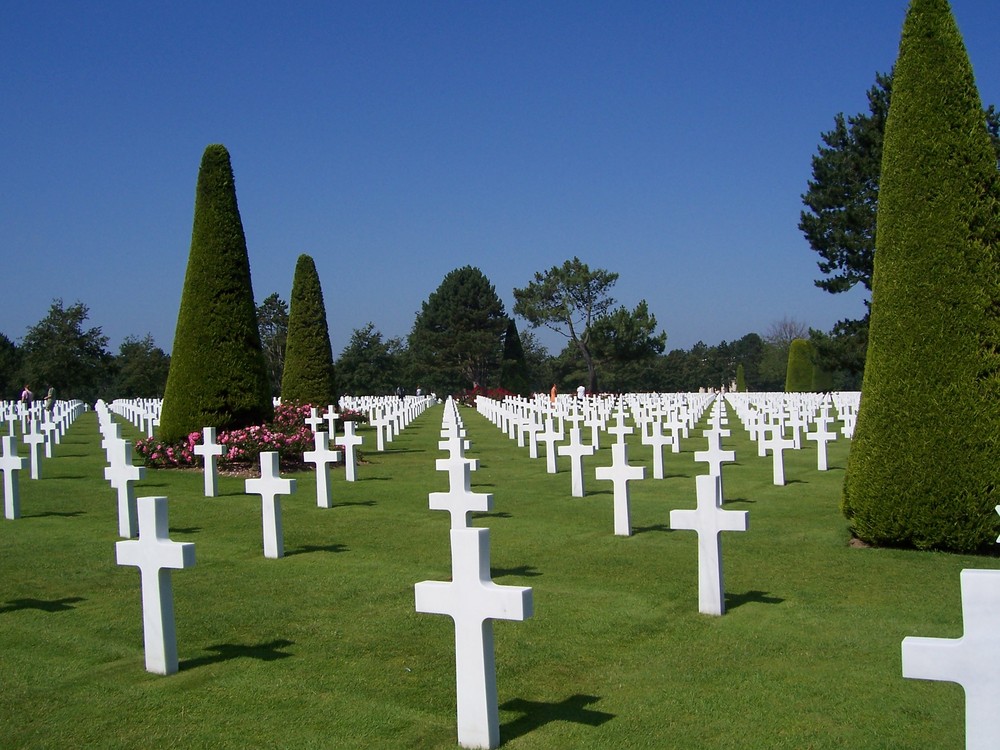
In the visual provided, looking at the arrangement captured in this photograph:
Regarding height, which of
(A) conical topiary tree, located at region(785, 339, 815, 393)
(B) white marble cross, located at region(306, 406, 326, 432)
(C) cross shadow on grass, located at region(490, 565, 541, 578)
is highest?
(A) conical topiary tree, located at region(785, 339, 815, 393)

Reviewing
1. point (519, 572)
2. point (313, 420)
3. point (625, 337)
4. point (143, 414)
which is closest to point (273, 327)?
point (625, 337)

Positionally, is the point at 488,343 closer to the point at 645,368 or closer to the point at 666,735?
the point at 645,368

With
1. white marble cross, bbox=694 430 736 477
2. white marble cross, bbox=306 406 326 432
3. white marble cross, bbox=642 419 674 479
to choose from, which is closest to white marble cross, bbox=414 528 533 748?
white marble cross, bbox=694 430 736 477

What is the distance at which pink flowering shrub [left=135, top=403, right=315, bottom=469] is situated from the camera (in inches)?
627

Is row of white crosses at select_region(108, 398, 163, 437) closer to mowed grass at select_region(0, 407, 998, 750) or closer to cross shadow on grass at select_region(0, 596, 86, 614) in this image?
mowed grass at select_region(0, 407, 998, 750)

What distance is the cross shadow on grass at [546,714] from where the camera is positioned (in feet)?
14.6

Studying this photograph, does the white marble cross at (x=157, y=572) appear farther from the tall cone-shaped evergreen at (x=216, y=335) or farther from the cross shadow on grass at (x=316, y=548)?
the tall cone-shaped evergreen at (x=216, y=335)

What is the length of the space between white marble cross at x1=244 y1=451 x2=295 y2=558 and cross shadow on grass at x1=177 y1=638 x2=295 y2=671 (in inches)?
114

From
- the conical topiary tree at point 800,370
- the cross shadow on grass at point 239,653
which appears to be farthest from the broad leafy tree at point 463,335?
the cross shadow on grass at point 239,653

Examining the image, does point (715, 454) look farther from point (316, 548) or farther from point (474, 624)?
point (474, 624)

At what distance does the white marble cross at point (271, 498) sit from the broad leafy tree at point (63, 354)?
48134 millimetres

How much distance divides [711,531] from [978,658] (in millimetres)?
3540

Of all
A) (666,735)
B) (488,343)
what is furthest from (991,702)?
(488,343)

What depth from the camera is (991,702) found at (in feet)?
9.91
